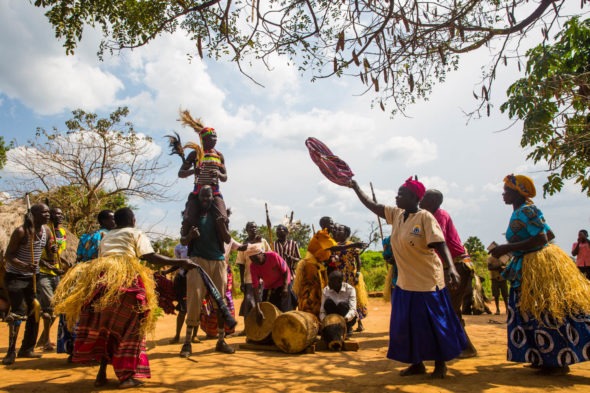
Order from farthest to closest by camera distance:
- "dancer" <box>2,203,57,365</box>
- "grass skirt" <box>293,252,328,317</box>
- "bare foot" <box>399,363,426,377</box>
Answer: "grass skirt" <box>293,252,328,317</box>, "dancer" <box>2,203,57,365</box>, "bare foot" <box>399,363,426,377</box>

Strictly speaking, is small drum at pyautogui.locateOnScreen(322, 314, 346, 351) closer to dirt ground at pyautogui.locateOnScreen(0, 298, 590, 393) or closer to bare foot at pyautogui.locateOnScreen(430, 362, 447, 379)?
dirt ground at pyautogui.locateOnScreen(0, 298, 590, 393)

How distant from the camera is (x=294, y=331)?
231 inches

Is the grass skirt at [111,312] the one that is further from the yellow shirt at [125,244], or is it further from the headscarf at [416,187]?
the headscarf at [416,187]

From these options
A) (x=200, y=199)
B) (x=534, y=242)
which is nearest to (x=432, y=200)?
(x=534, y=242)

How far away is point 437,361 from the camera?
4156 millimetres

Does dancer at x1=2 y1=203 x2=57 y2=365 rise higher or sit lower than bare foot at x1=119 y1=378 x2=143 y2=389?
higher

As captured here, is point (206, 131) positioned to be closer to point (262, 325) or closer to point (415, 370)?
point (262, 325)

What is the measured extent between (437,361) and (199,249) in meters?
3.18

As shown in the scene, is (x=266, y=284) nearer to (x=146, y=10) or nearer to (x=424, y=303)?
(x=424, y=303)

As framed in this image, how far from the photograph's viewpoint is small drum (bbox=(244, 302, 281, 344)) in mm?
6258

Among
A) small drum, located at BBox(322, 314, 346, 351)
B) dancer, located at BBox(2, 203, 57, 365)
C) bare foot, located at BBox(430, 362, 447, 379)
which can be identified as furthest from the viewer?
small drum, located at BBox(322, 314, 346, 351)

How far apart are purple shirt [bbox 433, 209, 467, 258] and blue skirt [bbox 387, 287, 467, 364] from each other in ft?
4.05

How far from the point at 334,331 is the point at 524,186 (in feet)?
10.00

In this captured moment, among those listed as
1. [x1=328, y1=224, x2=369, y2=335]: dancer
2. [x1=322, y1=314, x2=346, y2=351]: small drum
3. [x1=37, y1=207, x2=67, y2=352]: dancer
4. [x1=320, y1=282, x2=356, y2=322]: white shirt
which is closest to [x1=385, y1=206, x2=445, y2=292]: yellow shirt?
[x1=322, y1=314, x2=346, y2=351]: small drum
